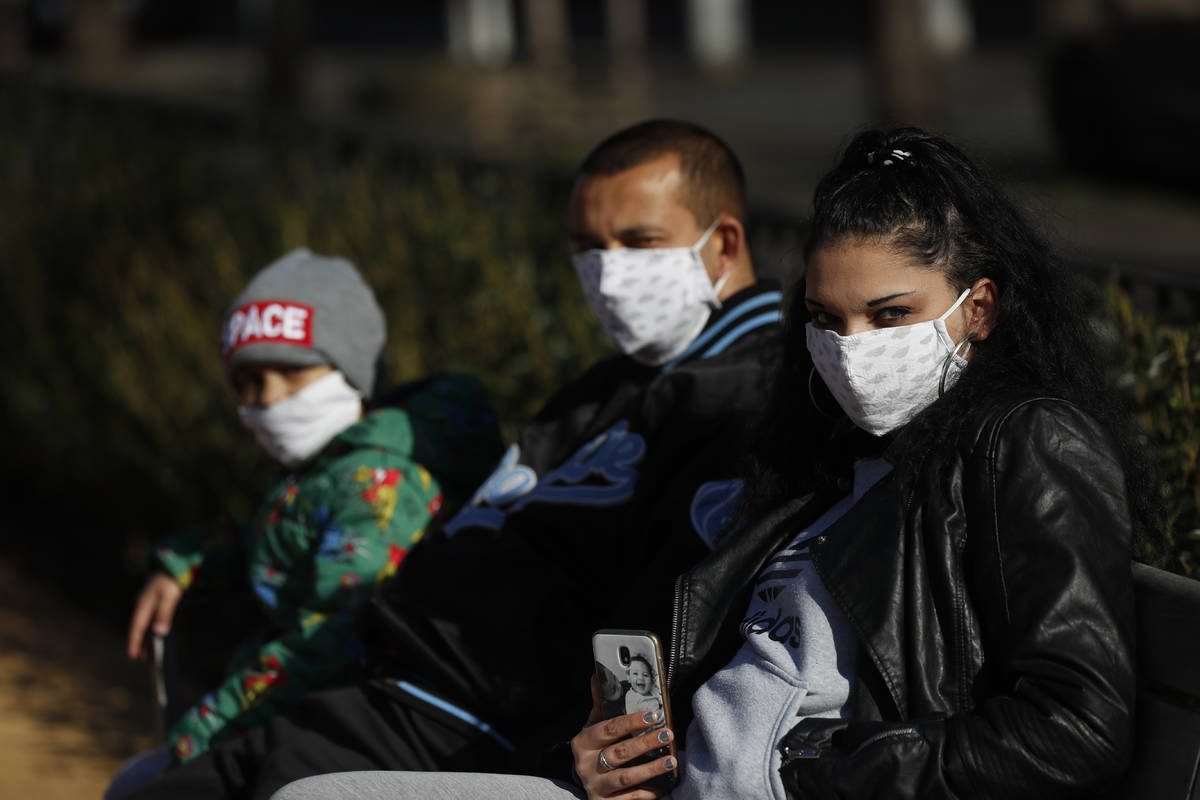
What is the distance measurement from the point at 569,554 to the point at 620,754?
2.22 ft

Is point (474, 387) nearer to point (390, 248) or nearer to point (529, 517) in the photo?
point (529, 517)

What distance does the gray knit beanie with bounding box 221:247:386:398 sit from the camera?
3326 millimetres

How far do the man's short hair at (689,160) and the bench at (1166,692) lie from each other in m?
1.35

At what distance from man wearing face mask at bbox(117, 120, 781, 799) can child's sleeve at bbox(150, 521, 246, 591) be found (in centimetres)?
71

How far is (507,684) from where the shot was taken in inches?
110

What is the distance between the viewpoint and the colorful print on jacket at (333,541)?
10.2 feet

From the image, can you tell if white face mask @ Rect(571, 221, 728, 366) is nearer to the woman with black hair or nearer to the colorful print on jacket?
the colorful print on jacket

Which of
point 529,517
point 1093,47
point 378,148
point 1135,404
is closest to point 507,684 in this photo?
point 529,517

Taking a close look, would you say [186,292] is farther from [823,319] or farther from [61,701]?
[823,319]

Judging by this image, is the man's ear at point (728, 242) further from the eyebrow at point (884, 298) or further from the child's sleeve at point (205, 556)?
the child's sleeve at point (205, 556)

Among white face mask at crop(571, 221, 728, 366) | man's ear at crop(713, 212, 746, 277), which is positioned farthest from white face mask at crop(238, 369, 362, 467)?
man's ear at crop(713, 212, 746, 277)

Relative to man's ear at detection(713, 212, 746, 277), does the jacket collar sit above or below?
below

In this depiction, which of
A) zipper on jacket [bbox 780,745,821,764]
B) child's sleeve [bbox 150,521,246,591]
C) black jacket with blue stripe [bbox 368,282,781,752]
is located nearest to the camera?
zipper on jacket [bbox 780,745,821,764]

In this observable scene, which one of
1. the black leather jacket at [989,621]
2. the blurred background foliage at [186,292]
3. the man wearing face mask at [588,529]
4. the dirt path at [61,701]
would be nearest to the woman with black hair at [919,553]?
the black leather jacket at [989,621]
